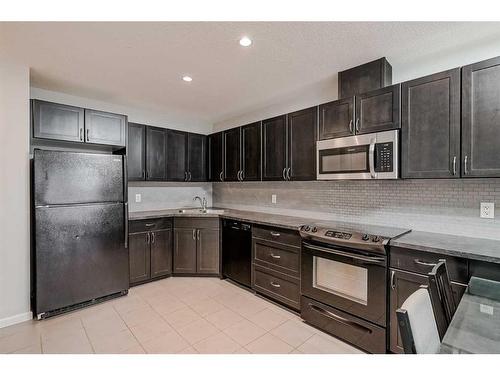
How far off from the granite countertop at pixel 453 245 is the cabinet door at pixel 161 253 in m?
2.79

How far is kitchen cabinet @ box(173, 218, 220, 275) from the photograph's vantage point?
11.8ft

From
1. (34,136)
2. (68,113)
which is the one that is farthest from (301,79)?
(34,136)

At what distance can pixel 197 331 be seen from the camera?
2322 mm

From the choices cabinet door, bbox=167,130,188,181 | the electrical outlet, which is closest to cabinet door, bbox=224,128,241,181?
cabinet door, bbox=167,130,188,181

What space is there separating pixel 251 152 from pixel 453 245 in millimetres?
2391

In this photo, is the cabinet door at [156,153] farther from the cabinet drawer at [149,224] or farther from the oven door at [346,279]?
the oven door at [346,279]

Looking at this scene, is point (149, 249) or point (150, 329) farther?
point (149, 249)

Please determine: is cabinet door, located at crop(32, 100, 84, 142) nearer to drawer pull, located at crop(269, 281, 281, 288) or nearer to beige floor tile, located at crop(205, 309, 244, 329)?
beige floor tile, located at crop(205, 309, 244, 329)

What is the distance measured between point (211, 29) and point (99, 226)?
2.31 meters

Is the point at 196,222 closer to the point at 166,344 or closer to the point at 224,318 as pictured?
the point at 224,318

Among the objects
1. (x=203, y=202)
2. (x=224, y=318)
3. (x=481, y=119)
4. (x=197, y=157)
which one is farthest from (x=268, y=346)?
(x=197, y=157)

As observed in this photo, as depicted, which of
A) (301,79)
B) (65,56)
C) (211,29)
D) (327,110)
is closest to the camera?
(211,29)

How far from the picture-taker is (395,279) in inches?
74.9
